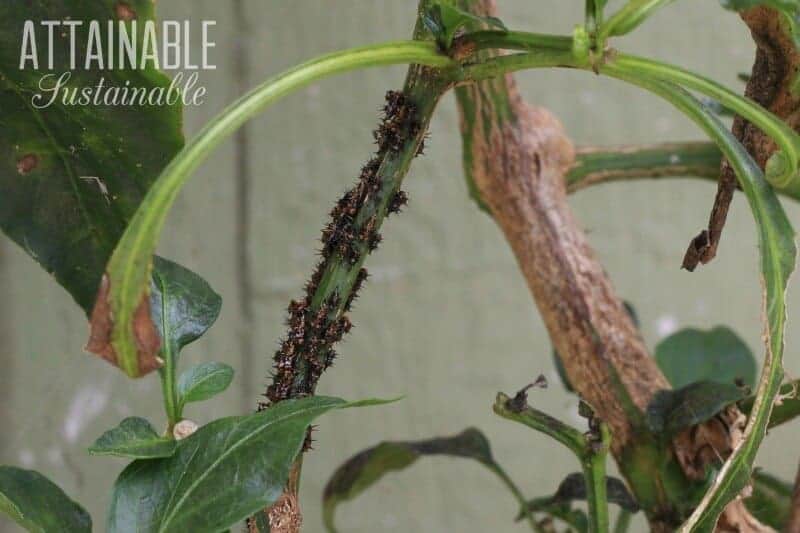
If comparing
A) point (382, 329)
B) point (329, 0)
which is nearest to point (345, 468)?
point (382, 329)

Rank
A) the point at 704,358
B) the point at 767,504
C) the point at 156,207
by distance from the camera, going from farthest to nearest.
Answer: the point at 704,358 < the point at 767,504 < the point at 156,207

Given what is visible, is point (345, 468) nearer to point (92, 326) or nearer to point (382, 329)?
point (92, 326)

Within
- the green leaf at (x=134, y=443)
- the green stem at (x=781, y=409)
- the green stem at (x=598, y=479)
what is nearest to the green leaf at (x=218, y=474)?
the green leaf at (x=134, y=443)

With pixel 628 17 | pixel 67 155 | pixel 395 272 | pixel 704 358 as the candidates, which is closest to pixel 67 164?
pixel 67 155

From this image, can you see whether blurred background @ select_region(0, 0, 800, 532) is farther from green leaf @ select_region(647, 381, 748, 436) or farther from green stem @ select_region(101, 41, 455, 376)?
green stem @ select_region(101, 41, 455, 376)

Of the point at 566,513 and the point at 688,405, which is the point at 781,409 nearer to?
the point at 688,405

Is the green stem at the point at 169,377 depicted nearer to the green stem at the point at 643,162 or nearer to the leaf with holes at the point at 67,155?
the leaf with holes at the point at 67,155
